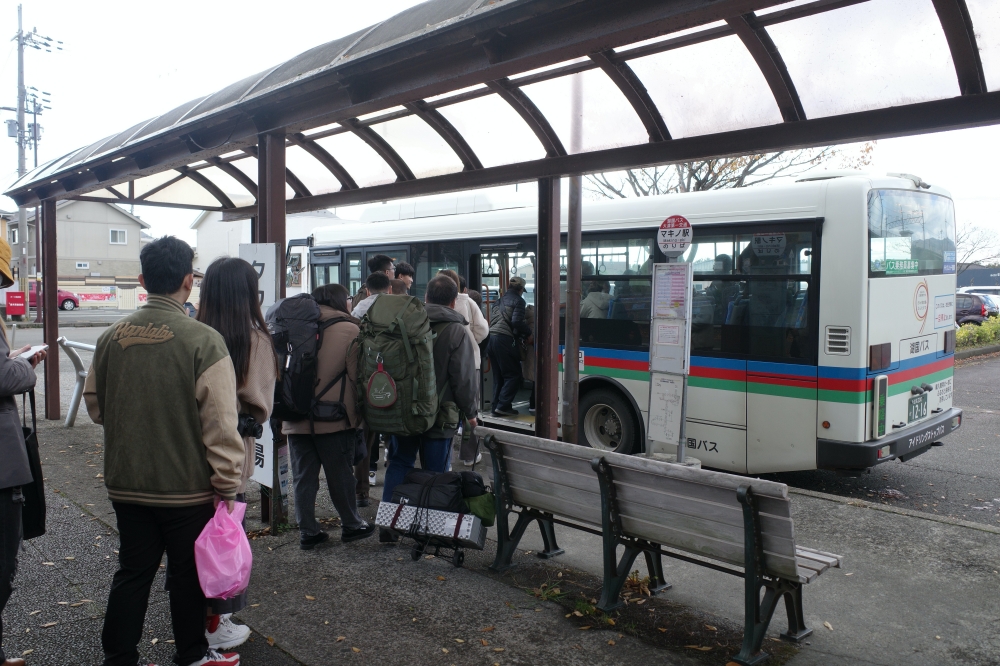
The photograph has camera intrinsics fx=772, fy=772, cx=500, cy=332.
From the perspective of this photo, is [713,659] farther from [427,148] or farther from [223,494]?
[427,148]

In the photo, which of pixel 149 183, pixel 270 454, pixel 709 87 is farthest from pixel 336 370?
pixel 149 183

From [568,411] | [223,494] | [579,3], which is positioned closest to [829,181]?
[568,411]

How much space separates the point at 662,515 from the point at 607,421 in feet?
15.2

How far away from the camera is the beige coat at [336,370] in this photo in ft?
15.8

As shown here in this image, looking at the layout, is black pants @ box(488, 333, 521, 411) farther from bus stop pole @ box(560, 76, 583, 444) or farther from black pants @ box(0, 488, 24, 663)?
black pants @ box(0, 488, 24, 663)

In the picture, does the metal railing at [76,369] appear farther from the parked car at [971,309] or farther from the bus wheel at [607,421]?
the parked car at [971,309]

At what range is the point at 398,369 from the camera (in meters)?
4.73

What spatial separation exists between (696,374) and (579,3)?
4.38m

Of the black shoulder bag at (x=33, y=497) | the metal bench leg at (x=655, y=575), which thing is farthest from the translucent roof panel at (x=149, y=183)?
the metal bench leg at (x=655, y=575)

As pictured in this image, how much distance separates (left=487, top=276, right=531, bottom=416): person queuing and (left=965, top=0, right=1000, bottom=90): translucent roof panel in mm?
5232

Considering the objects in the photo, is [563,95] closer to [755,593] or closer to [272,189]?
[272,189]

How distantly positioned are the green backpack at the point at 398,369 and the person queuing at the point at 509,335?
3.89m

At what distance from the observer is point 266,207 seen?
581 centimetres

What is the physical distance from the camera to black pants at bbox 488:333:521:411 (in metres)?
8.70
